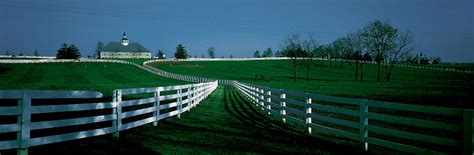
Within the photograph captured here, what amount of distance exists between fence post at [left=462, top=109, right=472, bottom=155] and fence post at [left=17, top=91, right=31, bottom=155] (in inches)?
285

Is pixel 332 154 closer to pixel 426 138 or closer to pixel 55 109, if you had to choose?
pixel 426 138

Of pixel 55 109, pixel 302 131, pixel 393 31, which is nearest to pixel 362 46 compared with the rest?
pixel 393 31

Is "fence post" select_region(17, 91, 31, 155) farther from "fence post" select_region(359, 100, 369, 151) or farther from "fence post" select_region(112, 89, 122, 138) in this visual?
"fence post" select_region(359, 100, 369, 151)

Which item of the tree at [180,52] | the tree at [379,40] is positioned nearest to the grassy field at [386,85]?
the tree at [379,40]

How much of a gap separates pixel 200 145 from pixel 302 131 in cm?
420

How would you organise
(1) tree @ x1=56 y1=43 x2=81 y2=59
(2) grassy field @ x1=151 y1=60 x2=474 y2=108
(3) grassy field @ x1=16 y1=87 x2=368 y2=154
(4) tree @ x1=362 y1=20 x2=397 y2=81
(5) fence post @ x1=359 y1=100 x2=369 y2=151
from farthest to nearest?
(1) tree @ x1=56 y1=43 x2=81 y2=59 → (4) tree @ x1=362 y1=20 x2=397 y2=81 → (2) grassy field @ x1=151 y1=60 x2=474 y2=108 → (5) fence post @ x1=359 y1=100 x2=369 y2=151 → (3) grassy field @ x1=16 y1=87 x2=368 y2=154

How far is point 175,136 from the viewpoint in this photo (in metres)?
10.6

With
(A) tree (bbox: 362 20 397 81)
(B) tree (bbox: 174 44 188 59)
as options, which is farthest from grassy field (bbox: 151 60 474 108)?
(B) tree (bbox: 174 44 188 59)

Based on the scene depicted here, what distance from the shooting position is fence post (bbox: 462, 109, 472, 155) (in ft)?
21.8

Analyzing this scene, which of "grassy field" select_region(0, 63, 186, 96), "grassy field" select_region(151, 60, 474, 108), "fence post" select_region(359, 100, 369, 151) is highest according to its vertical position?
"fence post" select_region(359, 100, 369, 151)

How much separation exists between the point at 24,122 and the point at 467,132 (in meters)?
7.30

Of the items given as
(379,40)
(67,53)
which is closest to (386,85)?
(379,40)

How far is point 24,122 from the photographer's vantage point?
23.8ft

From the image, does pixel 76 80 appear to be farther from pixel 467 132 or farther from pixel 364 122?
pixel 467 132
